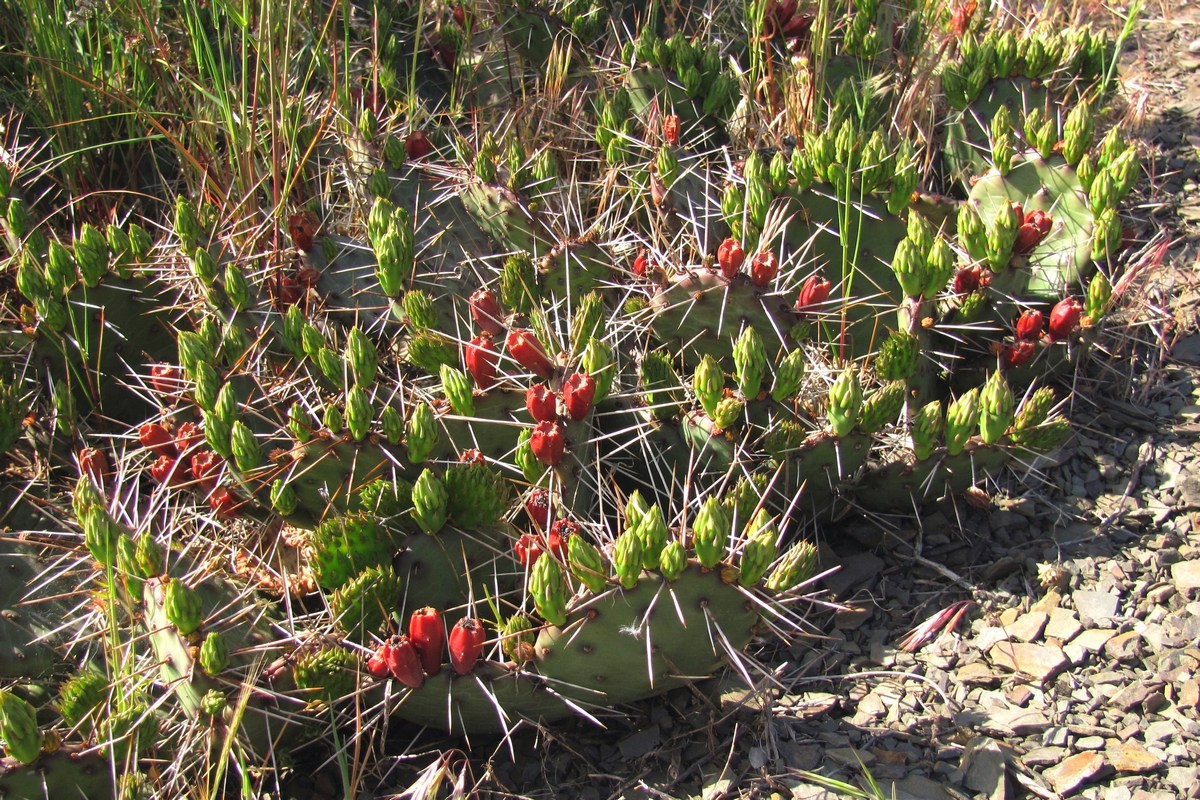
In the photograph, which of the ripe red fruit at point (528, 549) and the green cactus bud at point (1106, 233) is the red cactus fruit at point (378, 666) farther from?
the green cactus bud at point (1106, 233)

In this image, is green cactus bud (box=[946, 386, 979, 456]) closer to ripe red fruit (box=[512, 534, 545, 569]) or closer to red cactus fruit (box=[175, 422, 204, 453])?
ripe red fruit (box=[512, 534, 545, 569])

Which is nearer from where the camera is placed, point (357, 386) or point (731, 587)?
point (731, 587)

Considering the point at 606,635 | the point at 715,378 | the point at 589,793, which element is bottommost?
the point at 589,793

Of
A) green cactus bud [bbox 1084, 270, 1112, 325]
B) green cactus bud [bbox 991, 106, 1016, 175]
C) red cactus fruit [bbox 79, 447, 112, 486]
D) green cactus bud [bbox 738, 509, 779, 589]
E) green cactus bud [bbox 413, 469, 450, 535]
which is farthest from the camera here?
green cactus bud [bbox 991, 106, 1016, 175]

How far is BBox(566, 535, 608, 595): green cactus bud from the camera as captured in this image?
5.82 feet

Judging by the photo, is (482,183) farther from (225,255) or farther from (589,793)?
(589,793)

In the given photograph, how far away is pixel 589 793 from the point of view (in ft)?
6.64

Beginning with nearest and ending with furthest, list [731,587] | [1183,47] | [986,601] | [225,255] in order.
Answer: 1. [731,587]
2. [986,601]
3. [225,255]
4. [1183,47]

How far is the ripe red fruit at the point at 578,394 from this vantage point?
82.0 inches

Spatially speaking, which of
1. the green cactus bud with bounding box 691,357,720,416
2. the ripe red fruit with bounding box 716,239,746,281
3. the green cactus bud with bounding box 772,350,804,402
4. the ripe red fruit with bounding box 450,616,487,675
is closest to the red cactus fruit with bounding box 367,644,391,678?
the ripe red fruit with bounding box 450,616,487,675

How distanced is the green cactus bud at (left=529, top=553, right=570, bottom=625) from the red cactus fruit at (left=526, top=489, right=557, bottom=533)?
286mm

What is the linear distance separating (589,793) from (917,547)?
96cm

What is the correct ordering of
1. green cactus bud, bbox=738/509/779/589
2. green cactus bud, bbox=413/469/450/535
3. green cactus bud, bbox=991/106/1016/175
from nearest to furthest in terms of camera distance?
1. green cactus bud, bbox=738/509/779/589
2. green cactus bud, bbox=413/469/450/535
3. green cactus bud, bbox=991/106/1016/175

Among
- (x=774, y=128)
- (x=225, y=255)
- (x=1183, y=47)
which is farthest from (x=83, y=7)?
(x=1183, y=47)
